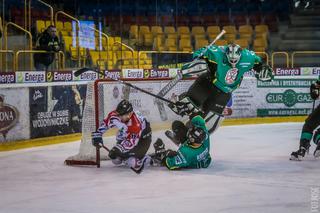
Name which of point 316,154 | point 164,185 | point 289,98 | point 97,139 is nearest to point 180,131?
point 97,139

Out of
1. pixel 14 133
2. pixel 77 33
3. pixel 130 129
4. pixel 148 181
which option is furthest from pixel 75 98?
pixel 148 181

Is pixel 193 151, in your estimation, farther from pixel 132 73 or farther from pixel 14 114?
pixel 132 73

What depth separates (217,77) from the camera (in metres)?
7.20

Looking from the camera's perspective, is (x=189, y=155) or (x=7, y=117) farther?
(x=7, y=117)

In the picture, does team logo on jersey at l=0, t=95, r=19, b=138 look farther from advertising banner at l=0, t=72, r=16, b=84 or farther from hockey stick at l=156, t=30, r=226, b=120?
hockey stick at l=156, t=30, r=226, b=120

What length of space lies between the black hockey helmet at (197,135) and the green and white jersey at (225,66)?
1.91ft

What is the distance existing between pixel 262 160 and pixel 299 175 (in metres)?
1.15

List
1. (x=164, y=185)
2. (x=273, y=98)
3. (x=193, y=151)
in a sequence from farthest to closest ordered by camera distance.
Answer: (x=273, y=98), (x=193, y=151), (x=164, y=185)

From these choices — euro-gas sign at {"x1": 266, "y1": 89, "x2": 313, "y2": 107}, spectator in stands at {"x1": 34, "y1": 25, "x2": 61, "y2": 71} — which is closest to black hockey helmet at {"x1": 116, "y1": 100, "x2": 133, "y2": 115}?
spectator in stands at {"x1": 34, "y1": 25, "x2": 61, "y2": 71}

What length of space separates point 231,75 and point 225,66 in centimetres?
13

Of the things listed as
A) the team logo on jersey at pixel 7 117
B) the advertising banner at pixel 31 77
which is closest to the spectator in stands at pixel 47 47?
the advertising banner at pixel 31 77

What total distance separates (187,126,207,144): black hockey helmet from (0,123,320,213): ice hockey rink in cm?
32

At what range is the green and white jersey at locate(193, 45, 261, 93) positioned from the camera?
7.07 m

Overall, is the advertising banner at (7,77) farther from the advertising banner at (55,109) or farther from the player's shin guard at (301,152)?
the player's shin guard at (301,152)
